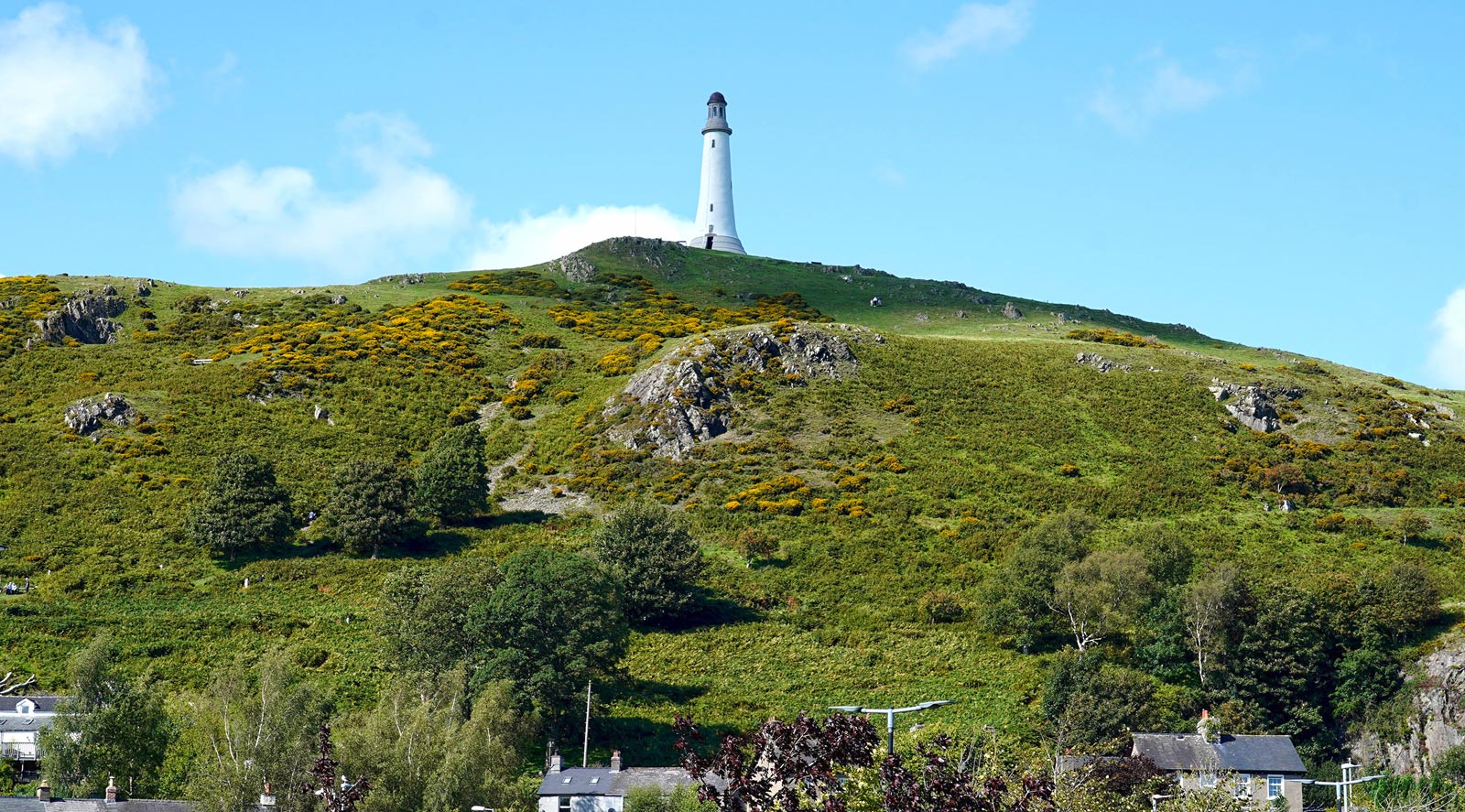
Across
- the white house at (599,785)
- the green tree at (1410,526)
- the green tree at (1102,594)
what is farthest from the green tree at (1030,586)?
the green tree at (1410,526)

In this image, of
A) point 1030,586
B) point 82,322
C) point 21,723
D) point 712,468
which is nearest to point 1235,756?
point 1030,586

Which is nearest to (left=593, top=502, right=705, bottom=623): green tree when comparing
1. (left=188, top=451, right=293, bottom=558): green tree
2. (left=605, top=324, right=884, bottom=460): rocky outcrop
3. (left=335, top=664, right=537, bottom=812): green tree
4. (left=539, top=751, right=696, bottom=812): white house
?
(left=539, top=751, right=696, bottom=812): white house

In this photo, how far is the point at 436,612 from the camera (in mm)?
67250

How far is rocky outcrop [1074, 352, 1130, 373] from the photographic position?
131 meters

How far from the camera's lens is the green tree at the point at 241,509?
290 feet

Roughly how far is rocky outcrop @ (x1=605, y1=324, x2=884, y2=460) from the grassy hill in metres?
1.63

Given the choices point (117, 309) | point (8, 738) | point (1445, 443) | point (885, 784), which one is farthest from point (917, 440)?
point (885, 784)

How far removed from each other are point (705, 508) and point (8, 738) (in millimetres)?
46631

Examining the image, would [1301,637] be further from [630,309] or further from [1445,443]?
[630,309]

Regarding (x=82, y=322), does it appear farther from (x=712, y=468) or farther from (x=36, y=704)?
(x=36, y=704)

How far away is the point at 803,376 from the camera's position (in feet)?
399

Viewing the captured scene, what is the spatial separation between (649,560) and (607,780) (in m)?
24.6

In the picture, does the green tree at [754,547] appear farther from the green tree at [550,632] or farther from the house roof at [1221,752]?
the house roof at [1221,752]

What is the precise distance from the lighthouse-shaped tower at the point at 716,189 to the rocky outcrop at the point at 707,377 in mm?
55137
